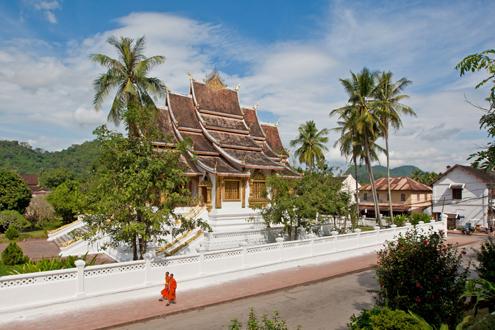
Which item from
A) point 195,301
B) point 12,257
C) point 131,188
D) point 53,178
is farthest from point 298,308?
point 53,178

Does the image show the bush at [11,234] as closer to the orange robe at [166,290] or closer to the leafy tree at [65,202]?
the leafy tree at [65,202]

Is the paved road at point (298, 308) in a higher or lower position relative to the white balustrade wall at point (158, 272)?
lower

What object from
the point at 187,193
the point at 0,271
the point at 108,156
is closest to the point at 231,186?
the point at 187,193

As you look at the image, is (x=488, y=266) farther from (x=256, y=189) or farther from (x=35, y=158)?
(x=35, y=158)

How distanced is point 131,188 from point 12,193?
23.1 m

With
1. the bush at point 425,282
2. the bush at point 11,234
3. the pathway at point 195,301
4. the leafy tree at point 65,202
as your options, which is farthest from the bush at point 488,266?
the leafy tree at point 65,202

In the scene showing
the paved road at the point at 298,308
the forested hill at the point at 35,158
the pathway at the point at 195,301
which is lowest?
the paved road at the point at 298,308

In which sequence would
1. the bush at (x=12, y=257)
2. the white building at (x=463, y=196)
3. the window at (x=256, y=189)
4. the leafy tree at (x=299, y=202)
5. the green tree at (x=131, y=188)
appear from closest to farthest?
the green tree at (x=131, y=188) → the bush at (x=12, y=257) → the leafy tree at (x=299, y=202) → the window at (x=256, y=189) → the white building at (x=463, y=196)

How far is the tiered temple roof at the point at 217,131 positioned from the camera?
2444 centimetres

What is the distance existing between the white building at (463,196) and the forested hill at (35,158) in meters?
88.7

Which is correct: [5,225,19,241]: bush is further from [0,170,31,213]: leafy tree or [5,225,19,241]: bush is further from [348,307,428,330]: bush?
[348,307,428,330]: bush

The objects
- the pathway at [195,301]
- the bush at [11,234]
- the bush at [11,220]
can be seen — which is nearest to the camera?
the pathway at [195,301]

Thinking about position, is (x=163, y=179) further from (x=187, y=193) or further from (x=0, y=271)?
(x=0, y=271)

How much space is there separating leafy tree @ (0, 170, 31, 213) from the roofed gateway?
14405mm
